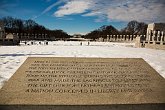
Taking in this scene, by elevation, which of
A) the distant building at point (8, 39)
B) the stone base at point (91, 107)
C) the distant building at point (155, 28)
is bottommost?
the stone base at point (91, 107)

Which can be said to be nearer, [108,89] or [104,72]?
[108,89]

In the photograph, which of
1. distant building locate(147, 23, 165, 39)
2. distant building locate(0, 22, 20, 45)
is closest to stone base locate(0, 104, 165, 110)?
distant building locate(0, 22, 20, 45)

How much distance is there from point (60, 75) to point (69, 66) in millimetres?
436

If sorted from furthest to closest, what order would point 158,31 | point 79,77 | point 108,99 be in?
point 158,31
point 79,77
point 108,99

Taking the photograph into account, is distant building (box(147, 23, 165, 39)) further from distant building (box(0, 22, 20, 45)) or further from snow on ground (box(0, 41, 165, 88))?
distant building (box(0, 22, 20, 45))

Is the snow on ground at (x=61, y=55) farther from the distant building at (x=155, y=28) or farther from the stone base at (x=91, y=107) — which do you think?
the distant building at (x=155, y=28)

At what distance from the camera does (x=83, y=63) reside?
21.0 ft

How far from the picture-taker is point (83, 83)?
568 cm

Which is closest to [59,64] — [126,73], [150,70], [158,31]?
[126,73]

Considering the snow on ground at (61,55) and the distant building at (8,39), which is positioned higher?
Answer: the distant building at (8,39)

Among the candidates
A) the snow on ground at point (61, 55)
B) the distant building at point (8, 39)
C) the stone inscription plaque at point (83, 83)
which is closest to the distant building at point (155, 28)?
the snow on ground at point (61, 55)

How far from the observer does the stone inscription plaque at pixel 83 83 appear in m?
5.22

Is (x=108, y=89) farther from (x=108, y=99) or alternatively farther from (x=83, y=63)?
(x=83, y=63)

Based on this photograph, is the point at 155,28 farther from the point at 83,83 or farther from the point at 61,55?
the point at 83,83
